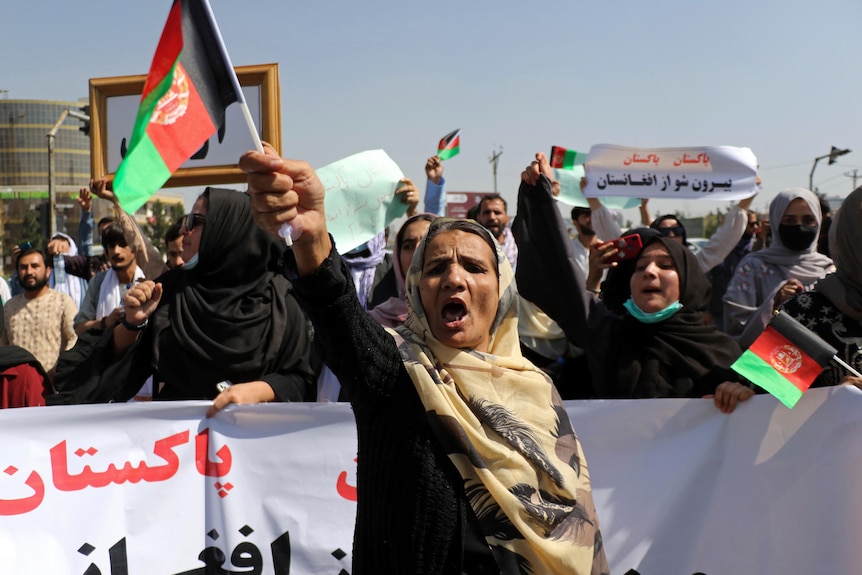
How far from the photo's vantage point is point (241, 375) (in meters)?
3.54

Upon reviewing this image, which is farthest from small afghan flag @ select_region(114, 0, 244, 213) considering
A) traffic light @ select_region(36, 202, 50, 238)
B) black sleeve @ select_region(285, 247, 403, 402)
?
traffic light @ select_region(36, 202, 50, 238)

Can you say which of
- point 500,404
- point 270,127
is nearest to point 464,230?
point 500,404

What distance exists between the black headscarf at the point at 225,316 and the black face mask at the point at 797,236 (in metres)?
2.98

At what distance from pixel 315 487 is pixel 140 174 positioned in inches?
63.5

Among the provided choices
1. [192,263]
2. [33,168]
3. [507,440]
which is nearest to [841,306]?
[507,440]

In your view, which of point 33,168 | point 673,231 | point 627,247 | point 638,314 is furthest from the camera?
point 33,168

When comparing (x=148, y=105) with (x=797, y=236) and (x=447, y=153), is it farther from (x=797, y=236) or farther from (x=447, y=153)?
(x=797, y=236)

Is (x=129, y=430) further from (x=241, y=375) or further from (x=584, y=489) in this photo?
(x=584, y=489)

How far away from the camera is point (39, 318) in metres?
6.28

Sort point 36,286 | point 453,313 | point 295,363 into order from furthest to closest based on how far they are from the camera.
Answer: point 36,286
point 295,363
point 453,313

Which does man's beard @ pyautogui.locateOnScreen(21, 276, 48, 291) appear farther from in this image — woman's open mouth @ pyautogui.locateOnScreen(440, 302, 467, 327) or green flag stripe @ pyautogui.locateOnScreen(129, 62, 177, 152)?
→ woman's open mouth @ pyautogui.locateOnScreen(440, 302, 467, 327)

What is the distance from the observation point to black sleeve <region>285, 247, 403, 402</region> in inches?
68.6

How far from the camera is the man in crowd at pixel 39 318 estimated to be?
20.5 ft

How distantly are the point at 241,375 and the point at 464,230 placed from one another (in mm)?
1707
